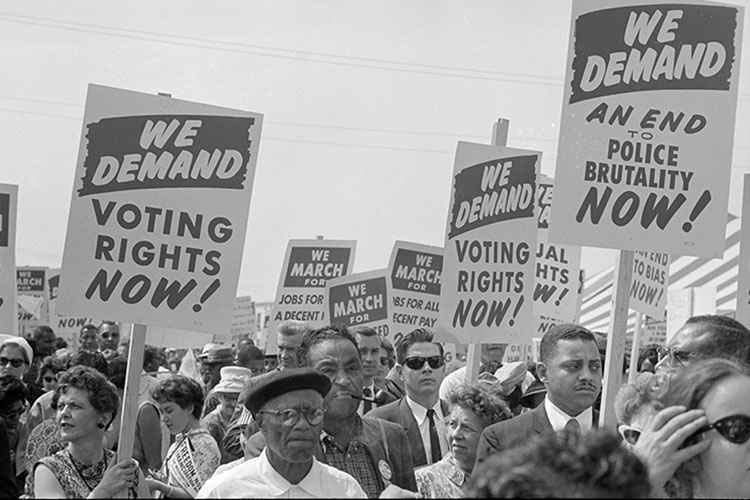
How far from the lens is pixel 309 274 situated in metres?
15.2

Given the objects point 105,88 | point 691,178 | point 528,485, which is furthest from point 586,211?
point 528,485

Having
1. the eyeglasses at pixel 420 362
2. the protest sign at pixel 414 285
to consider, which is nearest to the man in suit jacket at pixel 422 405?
the eyeglasses at pixel 420 362

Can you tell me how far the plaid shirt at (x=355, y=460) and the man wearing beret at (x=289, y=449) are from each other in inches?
32.6

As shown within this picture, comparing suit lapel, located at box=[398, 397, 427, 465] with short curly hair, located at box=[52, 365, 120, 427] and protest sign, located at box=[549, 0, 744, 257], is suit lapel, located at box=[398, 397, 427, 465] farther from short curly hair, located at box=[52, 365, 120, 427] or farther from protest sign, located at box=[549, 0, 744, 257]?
short curly hair, located at box=[52, 365, 120, 427]

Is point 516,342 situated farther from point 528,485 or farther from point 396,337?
point 528,485

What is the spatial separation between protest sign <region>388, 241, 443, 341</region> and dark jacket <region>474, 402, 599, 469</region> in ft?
25.3

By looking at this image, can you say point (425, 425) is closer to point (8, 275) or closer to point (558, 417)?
point (558, 417)

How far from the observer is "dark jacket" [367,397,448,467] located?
6.93 meters

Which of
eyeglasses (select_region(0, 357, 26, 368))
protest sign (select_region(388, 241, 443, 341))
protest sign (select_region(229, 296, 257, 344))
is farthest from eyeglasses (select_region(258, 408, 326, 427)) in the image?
protest sign (select_region(229, 296, 257, 344))

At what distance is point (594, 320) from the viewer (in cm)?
2817

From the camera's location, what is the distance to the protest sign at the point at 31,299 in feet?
68.8

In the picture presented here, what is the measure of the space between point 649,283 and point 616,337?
5.06 meters

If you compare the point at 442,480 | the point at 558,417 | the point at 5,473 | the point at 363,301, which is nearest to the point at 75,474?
the point at 5,473

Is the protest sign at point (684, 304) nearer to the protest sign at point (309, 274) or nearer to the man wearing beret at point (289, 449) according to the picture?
the protest sign at point (309, 274)
